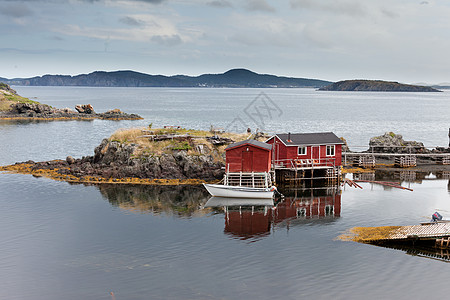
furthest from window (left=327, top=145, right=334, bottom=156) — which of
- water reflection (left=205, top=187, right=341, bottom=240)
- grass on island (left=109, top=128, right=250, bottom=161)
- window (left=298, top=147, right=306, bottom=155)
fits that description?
grass on island (left=109, top=128, right=250, bottom=161)

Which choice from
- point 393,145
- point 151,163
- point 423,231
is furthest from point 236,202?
point 393,145

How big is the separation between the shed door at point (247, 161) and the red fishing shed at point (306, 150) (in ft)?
19.3

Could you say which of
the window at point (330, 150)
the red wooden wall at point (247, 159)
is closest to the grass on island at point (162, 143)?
the red wooden wall at point (247, 159)

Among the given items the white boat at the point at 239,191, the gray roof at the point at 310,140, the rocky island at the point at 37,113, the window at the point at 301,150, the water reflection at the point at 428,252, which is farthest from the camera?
the rocky island at the point at 37,113

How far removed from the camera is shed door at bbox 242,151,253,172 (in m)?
46.3

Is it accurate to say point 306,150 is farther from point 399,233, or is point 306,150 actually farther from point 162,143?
point 399,233

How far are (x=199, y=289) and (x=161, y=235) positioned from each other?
9574mm

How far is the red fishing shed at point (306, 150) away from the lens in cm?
5131

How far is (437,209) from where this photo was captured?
40094 mm

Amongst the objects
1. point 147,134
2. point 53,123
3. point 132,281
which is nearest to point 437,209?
point 132,281

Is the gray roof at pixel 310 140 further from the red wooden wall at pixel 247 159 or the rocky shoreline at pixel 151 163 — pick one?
the rocky shoreline at pixel 151 163

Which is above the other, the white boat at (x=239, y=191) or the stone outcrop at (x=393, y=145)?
the stone outcrop at (x=393, y=145)

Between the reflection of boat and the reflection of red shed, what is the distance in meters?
3.83

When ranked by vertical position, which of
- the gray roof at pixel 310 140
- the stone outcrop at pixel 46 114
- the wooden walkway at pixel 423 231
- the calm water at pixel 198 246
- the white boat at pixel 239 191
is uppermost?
the stone outcrop at pixel 46 114
